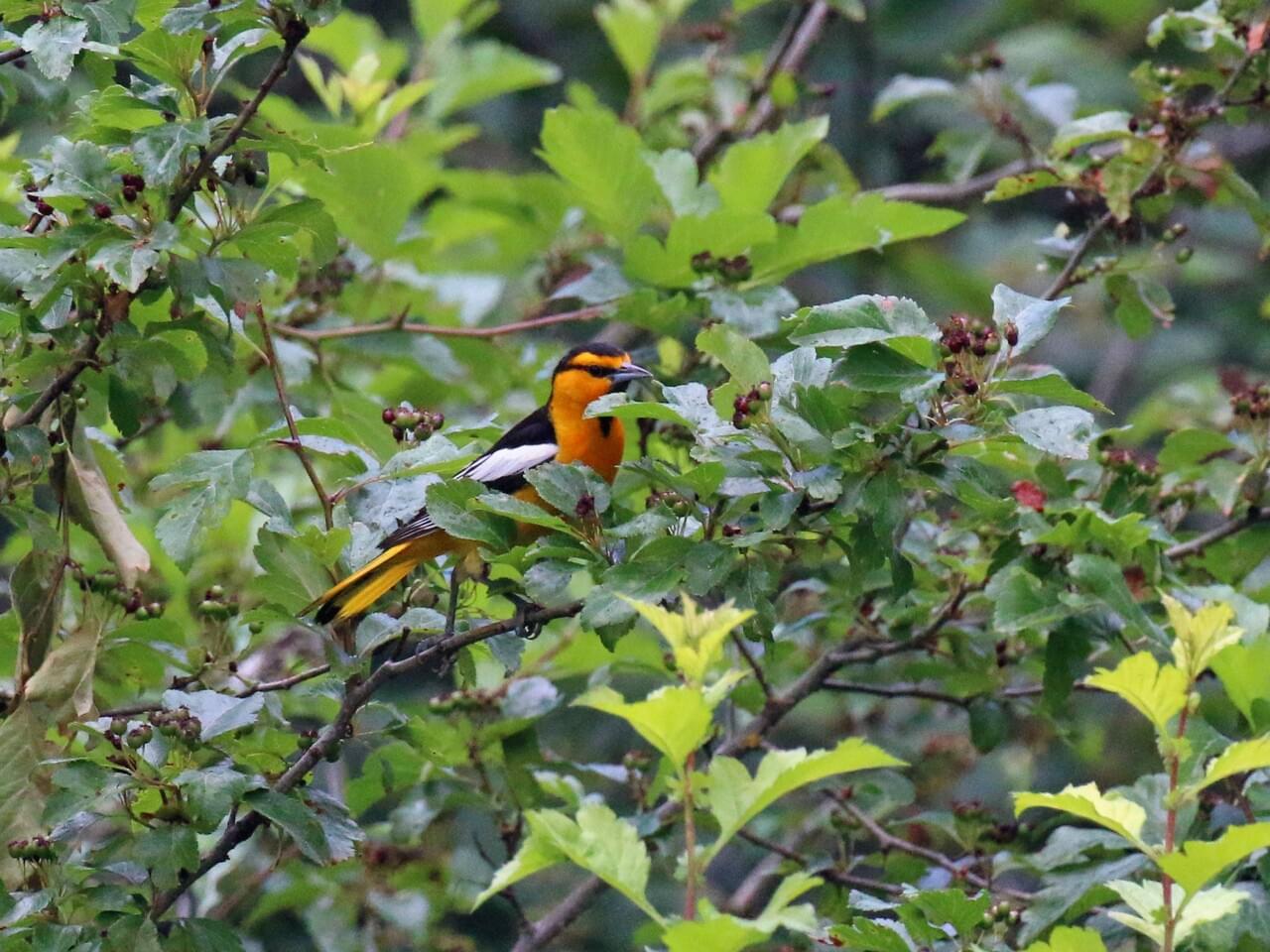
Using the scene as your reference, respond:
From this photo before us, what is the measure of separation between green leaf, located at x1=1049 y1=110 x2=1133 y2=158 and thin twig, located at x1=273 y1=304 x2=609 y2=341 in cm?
129

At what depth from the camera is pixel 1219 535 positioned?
3.94m

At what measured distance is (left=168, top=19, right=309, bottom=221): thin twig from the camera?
2.82m

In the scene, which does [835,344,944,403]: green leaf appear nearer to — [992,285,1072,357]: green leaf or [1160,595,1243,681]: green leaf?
[992,285,1072,357]: green leaf

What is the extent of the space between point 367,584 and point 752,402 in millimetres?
986

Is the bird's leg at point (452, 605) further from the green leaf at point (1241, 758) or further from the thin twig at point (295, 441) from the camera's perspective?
the green leaf at point (1241, 758)

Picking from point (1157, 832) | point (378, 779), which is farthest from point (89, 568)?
point (1157, 832)

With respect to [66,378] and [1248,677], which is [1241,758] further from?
[66,378]

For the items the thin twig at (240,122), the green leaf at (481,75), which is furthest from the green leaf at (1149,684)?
the green leaf at (481,75)

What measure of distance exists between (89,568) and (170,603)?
465 mm

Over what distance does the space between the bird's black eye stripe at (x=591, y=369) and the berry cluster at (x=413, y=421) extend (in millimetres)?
1346

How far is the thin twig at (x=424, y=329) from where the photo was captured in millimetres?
4402

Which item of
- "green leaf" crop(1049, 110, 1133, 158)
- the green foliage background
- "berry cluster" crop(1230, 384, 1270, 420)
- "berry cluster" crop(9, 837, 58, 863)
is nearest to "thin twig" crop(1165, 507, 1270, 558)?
the green foliage background

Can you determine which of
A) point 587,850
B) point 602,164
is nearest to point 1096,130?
point 602,164

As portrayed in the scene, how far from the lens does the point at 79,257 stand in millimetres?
3043
